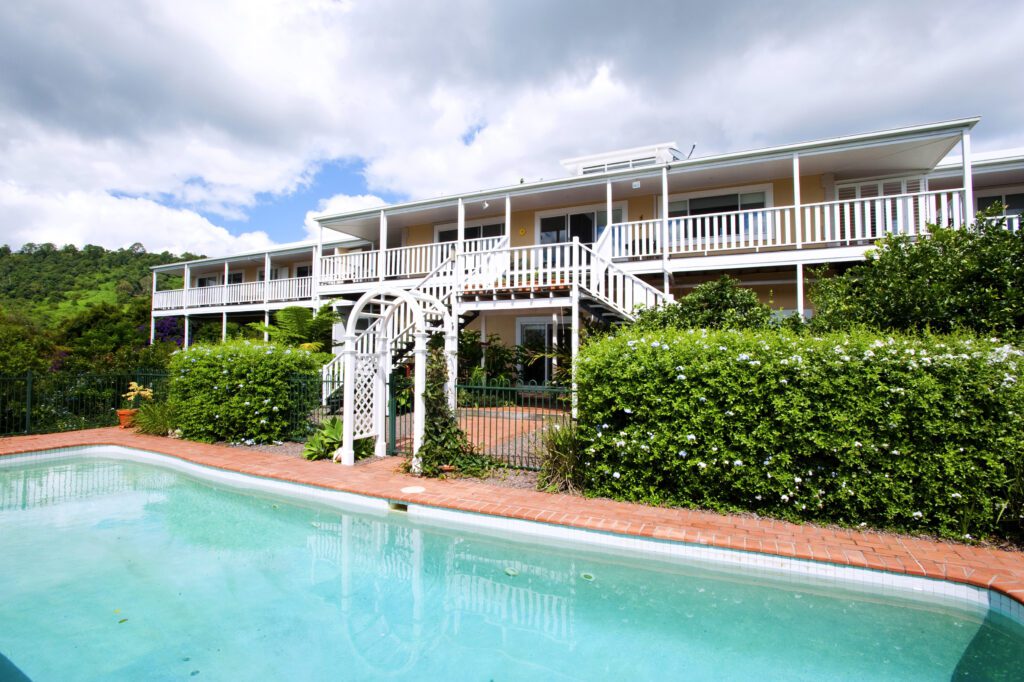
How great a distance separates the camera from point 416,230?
1994 cm

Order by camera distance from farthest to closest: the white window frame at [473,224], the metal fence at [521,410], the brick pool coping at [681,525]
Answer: the white window frame at [473,224] → the metal fence at [521,410] → the brick pool coping at [681,525]

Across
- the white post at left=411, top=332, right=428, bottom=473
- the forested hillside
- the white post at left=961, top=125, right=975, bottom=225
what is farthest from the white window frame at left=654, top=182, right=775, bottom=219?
the forested hillside

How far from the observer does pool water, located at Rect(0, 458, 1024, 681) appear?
3.31 m

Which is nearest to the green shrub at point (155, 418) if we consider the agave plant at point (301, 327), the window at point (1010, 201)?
the agave plant at point (301, 327)

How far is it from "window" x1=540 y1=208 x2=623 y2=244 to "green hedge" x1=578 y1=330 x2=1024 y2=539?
1066cm

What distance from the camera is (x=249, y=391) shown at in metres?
9.80

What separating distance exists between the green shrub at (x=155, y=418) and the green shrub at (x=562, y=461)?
29.0 feet

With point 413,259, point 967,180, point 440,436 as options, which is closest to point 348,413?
point 440,436

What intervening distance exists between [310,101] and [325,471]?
352 inches

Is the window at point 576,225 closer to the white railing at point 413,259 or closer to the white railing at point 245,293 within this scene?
the white railing at point 413,259

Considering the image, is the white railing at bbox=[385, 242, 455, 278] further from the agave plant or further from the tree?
the tree

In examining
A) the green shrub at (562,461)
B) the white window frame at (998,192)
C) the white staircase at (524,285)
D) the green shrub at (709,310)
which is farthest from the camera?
the white window frame at (998,192)

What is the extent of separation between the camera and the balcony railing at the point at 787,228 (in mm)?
11102

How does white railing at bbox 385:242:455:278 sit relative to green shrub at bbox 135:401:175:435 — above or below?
Answer: above
